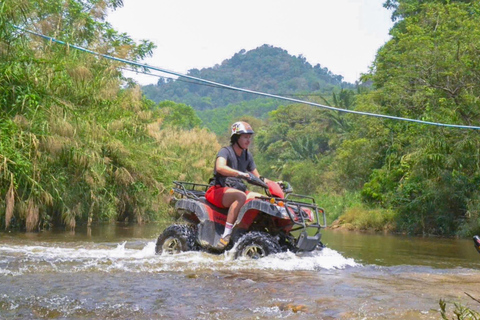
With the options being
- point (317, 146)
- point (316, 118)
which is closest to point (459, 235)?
point (317, 146)

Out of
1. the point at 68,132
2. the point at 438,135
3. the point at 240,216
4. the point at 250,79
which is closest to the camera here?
the point at 240,216

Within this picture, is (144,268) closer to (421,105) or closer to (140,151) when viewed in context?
(140,151)

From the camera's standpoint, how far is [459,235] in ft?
71.6

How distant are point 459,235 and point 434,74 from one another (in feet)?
18.0

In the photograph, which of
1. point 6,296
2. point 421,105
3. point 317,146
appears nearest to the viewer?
point 6,296

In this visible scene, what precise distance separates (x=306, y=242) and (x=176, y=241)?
2094 mm

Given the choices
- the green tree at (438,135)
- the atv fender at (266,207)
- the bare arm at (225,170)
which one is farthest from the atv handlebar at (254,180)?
the green tree at (438,135)

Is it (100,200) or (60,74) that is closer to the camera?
(60,74)

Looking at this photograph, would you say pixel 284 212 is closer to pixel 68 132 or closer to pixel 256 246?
pixel 256 246

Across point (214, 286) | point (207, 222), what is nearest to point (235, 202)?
point (207, 222)

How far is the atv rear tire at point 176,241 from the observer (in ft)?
32.5

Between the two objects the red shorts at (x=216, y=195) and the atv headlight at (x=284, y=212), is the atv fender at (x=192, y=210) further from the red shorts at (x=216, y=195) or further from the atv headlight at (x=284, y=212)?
the atv headlight at (x=284, y=212)

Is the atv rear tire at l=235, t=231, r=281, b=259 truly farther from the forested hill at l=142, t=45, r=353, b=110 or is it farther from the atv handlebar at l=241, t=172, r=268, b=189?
the forested hill at l=142, t=45, r=353, b=110

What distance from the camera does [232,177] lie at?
9688mm
